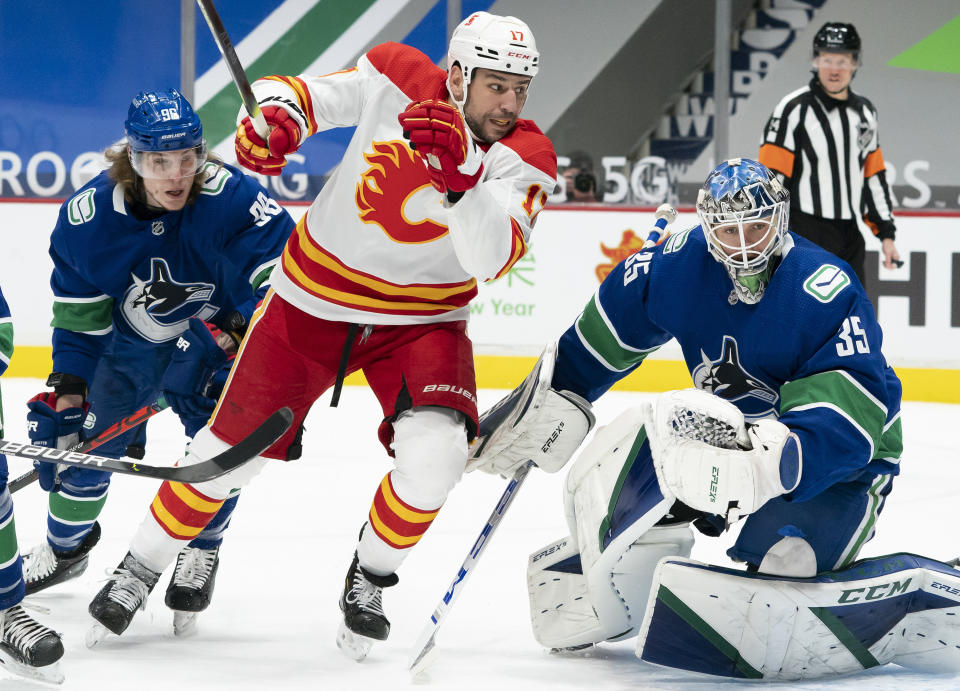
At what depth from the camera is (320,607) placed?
2.54m

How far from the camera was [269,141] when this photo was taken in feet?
6.87

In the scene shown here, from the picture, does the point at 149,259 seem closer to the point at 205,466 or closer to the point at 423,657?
the point at 205,466

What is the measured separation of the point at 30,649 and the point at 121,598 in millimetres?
275

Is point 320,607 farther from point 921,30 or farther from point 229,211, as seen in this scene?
point 921,30

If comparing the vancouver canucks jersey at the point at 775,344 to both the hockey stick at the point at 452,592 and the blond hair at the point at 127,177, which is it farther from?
the blond hair at the point at 127,177

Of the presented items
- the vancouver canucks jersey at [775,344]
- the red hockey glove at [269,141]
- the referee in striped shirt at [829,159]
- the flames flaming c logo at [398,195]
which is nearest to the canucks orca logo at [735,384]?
the vancouver canucks jersey at [775,344]

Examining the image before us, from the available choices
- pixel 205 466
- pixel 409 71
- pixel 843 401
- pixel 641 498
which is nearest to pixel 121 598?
pixel 205 466

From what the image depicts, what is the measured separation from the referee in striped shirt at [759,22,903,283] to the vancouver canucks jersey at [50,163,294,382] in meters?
2.58

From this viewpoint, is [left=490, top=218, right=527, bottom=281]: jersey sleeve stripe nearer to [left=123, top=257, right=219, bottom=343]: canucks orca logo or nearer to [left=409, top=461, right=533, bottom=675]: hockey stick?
[left=409, top=461, right=533, bottom=675]: hockey stick

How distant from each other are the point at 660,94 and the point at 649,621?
15.3ft

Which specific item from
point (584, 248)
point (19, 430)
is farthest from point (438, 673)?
point (584, 248)

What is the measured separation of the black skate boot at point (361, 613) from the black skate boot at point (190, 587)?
32 cm

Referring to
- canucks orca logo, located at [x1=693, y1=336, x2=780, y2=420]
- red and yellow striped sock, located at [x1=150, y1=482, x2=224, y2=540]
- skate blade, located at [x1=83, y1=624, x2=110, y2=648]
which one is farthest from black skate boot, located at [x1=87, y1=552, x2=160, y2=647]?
canucks orca logo, located at [x1=693, y1=336, x2=780, y2=420]

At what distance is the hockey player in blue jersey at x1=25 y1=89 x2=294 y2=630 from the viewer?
2404 millimetres
